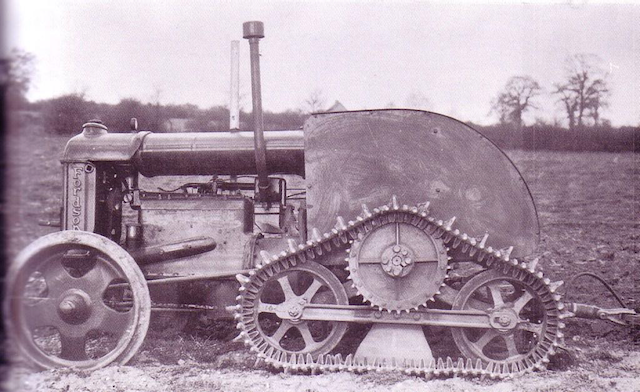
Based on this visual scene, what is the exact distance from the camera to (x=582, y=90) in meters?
8.12

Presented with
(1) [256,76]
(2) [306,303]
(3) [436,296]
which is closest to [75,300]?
(2) [306,303]

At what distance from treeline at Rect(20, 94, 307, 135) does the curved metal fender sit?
3349 mm

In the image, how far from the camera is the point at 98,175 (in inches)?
226

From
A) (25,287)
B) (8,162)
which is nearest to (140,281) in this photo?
(25,287)

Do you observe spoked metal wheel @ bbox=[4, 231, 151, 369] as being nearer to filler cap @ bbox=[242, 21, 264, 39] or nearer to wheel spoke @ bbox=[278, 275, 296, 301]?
wheel spoke @ bbox=[278, 275, 296, 301]

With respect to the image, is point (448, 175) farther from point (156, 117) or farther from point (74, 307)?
point (156, 117)

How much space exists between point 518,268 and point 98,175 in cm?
382

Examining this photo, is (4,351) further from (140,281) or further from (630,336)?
(630,336)

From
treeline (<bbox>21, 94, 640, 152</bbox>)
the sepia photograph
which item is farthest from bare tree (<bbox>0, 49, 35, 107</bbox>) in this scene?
treeline (<bbox>21, 94, 640, 152</bbox>)

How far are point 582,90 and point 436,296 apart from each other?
4571 millimetres

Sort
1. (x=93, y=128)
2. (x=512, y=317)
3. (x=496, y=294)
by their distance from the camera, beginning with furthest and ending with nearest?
(x=93, y=128), (x=496, y=294), (x=512, y=317)

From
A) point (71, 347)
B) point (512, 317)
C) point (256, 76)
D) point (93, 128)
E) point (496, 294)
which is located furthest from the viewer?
point (93, 128)

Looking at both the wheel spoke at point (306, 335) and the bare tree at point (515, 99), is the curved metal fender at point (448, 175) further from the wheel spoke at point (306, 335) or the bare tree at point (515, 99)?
the bare tree at point (515, 99)

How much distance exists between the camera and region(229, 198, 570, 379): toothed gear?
4.74m
